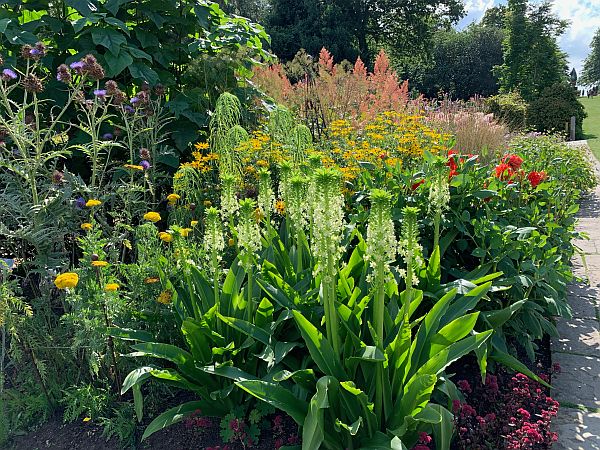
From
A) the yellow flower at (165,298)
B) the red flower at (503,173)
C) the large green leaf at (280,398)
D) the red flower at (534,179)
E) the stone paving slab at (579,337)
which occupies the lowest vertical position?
the stone paving slab at (579,337)

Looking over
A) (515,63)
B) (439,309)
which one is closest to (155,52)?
(439,309)

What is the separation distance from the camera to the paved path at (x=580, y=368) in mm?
2312

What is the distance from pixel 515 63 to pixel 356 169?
20.4m

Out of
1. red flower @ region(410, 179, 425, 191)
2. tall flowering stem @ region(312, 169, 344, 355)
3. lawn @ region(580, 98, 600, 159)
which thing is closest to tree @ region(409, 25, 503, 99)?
lawn @ region(580, 98, 600, 159)

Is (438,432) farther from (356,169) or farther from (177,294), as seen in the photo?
(356,169)

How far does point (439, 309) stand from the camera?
2.06 meters

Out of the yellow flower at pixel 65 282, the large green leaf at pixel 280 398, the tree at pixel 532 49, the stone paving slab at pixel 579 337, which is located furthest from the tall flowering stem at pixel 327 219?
the tree at pixel 532 49

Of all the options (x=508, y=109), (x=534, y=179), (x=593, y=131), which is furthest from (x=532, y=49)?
(x=534, y=179)

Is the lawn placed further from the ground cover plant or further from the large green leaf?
the large green leaf

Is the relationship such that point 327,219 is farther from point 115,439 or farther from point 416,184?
point 416,184

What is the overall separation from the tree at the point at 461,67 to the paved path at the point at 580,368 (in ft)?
83.3

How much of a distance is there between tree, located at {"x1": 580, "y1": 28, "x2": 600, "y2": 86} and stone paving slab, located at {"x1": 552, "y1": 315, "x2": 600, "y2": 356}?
225 feet

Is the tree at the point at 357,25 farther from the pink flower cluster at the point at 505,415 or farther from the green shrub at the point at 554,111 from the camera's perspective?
the pink flower cluster at the point at 505,415

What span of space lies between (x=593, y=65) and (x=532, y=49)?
2171 inches
